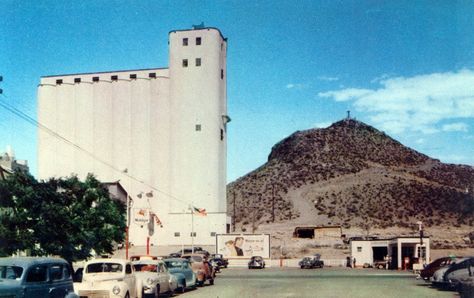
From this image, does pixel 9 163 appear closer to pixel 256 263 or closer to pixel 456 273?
pixel 256 263

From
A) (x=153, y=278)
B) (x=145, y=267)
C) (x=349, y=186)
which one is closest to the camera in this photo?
(x=153, y=278)

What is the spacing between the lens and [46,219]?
1293 inches

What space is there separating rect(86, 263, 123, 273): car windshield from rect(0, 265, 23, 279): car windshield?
6.92 m

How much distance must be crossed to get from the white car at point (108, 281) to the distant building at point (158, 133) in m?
61.5

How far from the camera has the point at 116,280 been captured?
794 inches

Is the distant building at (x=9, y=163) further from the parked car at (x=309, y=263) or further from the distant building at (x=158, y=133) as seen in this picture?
the parked car at (x=309, y=263)

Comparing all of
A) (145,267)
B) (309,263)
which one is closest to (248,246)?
(309,263)

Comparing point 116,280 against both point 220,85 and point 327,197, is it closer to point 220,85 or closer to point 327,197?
point 220,85

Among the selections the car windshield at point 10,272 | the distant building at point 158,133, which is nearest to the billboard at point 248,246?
the distant building at point 158,133

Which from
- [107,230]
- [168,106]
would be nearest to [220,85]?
[168,106]

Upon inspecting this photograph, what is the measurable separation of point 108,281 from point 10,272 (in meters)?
5.99

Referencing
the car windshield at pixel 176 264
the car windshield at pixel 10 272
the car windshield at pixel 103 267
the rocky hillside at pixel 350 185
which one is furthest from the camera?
the rocky hillside at pixel 350 185

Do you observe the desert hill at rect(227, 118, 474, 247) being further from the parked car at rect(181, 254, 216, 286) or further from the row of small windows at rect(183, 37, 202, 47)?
the parked car at rect(181, 254, 216, 286)

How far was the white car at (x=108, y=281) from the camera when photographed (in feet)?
63.4
